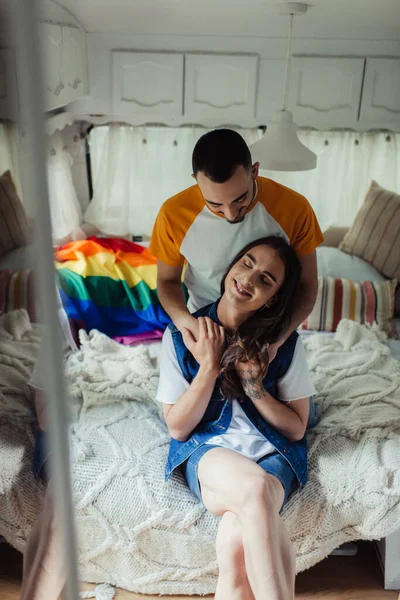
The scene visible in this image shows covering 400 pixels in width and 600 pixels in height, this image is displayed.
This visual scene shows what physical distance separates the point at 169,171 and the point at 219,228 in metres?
0.59

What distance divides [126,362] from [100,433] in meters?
0.25

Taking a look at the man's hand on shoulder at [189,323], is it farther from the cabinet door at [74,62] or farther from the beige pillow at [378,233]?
the beige pillow at [378,233]

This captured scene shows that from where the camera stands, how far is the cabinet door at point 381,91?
4.42 feet

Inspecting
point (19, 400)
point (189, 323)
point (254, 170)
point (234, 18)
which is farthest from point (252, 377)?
point (234, 18)

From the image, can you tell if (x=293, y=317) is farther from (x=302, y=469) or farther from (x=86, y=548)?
(x=86, y=548)

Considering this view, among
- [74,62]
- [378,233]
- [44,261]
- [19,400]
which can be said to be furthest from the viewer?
[378,233]

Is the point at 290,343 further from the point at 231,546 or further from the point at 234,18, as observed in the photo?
the point at 234,18

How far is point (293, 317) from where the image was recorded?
3.48ft

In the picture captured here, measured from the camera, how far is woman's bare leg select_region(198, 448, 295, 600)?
905 millimetres

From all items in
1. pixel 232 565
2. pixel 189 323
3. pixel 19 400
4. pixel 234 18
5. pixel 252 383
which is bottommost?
pixel 232 565

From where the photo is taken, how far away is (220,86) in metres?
1.39

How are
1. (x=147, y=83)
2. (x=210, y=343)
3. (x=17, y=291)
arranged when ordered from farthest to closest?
1. (x=147, y=83)
2. (x=210, y=343)
3. (x=17, y=291)

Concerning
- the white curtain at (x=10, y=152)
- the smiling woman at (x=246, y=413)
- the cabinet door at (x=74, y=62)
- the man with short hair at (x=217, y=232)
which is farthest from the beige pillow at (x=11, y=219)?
the cabinet door at (x=74, y=62)

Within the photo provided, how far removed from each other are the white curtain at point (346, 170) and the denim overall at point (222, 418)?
0.51 m
